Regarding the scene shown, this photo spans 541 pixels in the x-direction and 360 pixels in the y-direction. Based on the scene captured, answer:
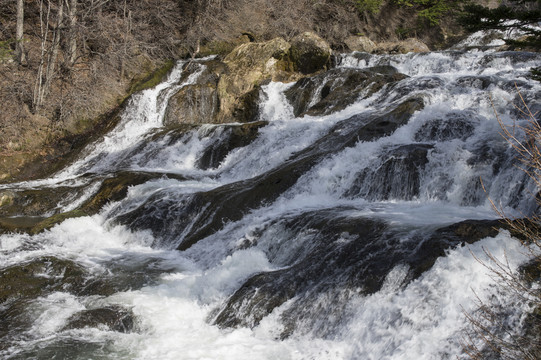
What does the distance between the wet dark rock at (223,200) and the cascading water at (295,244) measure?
4 centimetres

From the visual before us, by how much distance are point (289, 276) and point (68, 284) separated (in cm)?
336

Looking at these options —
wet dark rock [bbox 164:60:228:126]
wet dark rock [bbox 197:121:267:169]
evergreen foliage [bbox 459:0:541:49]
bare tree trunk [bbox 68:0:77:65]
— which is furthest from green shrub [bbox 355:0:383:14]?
evergreen foliage [bbox 459:0:541:49]

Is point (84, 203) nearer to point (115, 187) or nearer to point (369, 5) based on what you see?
point (115, 187)

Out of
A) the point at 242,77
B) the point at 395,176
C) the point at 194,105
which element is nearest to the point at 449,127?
the point at 395,176

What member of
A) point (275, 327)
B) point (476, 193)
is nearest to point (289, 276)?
point (275, 327)

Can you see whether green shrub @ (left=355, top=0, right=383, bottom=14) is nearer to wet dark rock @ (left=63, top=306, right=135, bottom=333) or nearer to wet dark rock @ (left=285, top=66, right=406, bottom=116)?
wet dark rock @ (left=285, top=66, right=406, bottom=116)

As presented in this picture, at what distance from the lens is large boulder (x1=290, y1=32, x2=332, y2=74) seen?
779 inches

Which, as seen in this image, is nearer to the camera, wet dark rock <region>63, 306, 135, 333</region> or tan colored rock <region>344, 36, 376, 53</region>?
wet dark rock <region>63, 306, 135, 333</region>

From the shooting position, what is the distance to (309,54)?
1986 centimetres

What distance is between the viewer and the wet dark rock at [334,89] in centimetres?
1423

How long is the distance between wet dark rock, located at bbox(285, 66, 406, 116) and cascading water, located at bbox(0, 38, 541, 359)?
0.18 m

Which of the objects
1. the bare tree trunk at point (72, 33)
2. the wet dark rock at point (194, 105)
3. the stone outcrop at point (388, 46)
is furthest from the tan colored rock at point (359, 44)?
the bare tree trunk at point (72, 33)

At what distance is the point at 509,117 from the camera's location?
10266 mm

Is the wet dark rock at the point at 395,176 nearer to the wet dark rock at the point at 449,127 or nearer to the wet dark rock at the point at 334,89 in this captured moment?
the wet dark rock at the point at 449,127
